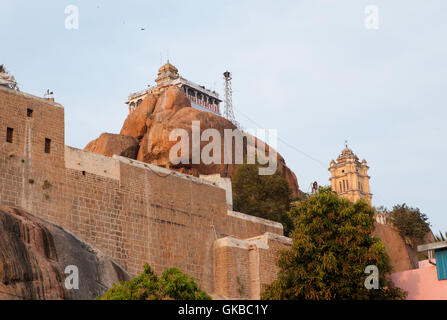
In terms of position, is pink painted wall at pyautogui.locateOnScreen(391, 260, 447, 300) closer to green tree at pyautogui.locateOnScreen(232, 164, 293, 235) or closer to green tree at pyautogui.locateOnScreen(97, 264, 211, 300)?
green tree at pyautogui.locateOnScreen(97, 264, 211, 300)

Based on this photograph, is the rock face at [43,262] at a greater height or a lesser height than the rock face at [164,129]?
lesser

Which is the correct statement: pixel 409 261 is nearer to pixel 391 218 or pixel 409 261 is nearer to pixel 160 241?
pixel 391 218

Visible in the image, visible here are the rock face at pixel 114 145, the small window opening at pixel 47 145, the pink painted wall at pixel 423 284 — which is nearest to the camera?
the pink painted wall at pixel 423 284

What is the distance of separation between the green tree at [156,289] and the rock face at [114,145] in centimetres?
2989

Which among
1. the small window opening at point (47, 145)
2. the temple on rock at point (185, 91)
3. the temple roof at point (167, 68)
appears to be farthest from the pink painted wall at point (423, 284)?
the temple roof at point (167, 68)

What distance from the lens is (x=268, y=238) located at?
136ft

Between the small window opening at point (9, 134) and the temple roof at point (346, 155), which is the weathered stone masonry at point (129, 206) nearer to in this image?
the small window opening at point (9, 134)

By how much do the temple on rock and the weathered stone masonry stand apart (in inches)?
1408

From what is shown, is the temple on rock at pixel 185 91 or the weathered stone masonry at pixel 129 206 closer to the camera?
the weathered stone masonry at pixel 129 206

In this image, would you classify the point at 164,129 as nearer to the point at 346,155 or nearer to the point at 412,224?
the point at 412,224

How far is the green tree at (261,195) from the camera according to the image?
1980 inches

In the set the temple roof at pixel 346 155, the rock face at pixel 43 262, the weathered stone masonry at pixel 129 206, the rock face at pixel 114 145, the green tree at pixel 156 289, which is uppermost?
the temple roof at pixel 346 155
